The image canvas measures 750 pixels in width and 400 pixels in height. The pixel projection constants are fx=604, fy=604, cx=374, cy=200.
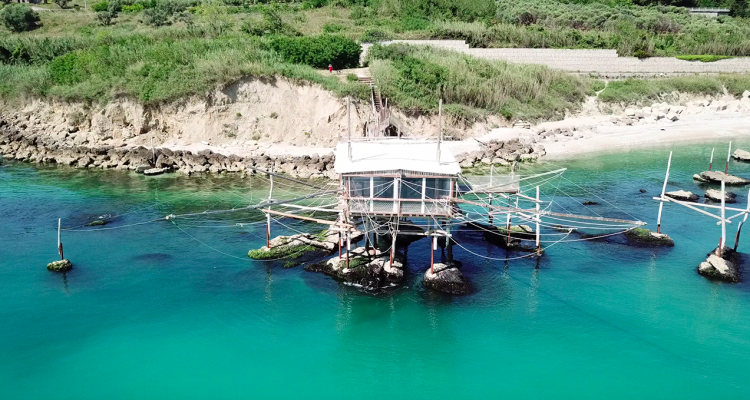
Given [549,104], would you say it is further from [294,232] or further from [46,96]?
[46,96]

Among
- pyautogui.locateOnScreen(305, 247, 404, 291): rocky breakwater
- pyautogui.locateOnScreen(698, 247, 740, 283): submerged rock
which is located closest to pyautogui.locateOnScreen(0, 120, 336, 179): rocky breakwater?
pyautogui.locateOnScreen(305, 247, 404, 291): rocky breakwater

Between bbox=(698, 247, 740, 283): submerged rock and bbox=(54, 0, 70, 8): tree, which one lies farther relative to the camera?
bbox=(54, 0, 70, 8): tree

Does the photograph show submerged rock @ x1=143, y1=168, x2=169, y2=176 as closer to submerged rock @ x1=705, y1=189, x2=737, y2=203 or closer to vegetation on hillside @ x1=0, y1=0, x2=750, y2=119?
vegetation on hillside @ x1=0, y1=0, x2=750, y2=119

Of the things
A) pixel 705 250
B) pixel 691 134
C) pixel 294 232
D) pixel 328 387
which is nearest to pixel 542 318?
pixel 328 387

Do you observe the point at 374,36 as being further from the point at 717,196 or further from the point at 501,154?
the point at 717,196

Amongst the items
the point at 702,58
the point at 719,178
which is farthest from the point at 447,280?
the point at 702,58

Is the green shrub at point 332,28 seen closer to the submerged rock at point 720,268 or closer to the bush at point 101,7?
the bush at point 101,7
